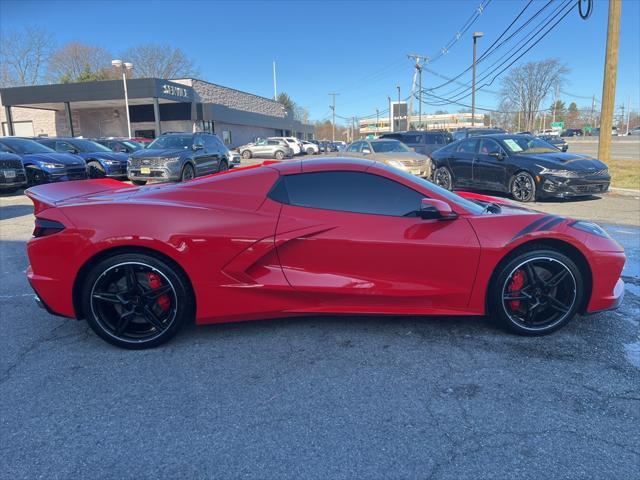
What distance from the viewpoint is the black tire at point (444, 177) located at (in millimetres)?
12055

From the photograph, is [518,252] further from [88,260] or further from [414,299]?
[88,260]

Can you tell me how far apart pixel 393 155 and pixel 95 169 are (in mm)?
9440

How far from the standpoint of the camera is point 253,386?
2859 millimetres

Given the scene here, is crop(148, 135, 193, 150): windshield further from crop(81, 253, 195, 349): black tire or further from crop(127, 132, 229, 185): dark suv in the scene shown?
crop(81, 253, 195, 349): black tire

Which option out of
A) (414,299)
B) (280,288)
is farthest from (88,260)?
(414,299)

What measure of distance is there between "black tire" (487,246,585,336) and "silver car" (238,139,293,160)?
31919 mm

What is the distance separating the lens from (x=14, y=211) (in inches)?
384

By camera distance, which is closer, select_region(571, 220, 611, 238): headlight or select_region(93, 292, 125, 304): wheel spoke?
select_region(93, 292, 125, 304): wheel spoke

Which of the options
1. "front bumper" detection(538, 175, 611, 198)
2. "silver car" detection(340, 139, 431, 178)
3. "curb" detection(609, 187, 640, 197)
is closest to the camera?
"front bumper" detection(538, 175, 611, 198)

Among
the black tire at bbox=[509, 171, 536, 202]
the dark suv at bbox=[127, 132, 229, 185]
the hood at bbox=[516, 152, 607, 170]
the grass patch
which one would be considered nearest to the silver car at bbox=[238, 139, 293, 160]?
the dark suv at bbox=[127, 132, 229, 185]

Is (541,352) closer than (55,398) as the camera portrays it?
No

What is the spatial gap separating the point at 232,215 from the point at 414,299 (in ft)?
4.83

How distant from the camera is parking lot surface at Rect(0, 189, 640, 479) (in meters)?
→ 2.20

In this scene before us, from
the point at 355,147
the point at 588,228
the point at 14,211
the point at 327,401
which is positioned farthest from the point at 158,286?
the point at 355,147
